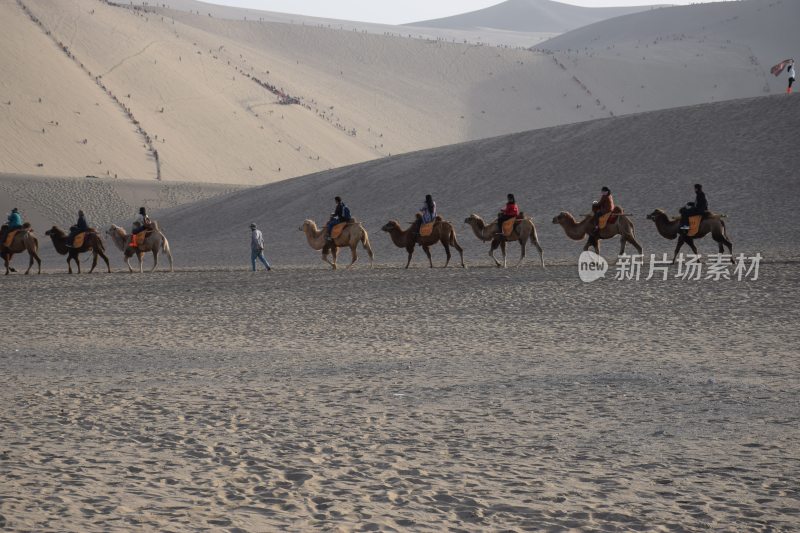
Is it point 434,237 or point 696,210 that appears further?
point 434,237

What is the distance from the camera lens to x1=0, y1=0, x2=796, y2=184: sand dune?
57.2 metres

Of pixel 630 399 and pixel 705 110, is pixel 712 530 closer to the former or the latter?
pixel 630 399

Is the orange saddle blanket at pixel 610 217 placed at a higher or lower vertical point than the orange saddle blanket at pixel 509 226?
higher

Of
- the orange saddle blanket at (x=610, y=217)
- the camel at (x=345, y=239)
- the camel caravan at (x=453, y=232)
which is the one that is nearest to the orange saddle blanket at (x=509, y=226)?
the camel caravan at (x=453, y=232)

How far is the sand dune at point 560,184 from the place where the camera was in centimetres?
3256

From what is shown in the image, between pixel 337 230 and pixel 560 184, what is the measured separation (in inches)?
606

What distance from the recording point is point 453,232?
24.5m

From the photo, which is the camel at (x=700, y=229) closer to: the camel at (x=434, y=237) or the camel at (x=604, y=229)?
the camel at (x=604, y=229)

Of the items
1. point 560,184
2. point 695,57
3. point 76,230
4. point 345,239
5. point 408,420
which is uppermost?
point 695,57

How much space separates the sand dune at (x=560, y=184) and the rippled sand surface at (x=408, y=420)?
15.5 meters

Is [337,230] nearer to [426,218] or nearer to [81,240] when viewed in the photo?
[426,218]

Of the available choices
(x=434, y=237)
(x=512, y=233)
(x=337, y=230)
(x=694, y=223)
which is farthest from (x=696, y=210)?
(x=337, y=230)

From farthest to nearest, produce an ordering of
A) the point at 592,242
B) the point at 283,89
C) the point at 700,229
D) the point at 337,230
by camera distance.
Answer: the point at 283,89 → the point at 337,230 → the point at 592,242 → the point at 700,229

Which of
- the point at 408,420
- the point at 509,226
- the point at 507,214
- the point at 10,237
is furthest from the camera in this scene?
the point at 10,237
